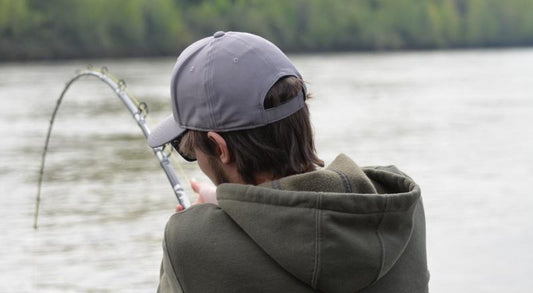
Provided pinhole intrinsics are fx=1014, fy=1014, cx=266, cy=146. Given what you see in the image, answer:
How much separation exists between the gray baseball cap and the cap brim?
82 millimetres

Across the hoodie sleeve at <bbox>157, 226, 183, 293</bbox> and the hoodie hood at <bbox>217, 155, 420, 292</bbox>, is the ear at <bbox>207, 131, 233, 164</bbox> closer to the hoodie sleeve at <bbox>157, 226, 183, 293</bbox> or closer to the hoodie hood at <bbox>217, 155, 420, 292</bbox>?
the hoodie hood at <bbox>217, 155, 420, 292</bbox>

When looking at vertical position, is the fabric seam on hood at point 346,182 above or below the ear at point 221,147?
below

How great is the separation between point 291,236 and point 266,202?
70 mm

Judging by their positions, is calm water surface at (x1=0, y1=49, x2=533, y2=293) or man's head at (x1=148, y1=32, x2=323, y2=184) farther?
calm water surface at (x1=0, y1=49, x2=533, y2=293)

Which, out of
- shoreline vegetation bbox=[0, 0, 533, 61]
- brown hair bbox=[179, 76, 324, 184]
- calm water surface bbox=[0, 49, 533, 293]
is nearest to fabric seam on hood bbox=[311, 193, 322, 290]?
brown hair bbox=[179, 76, 324, 184]

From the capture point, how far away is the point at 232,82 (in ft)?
5.62

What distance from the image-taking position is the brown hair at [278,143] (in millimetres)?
1716

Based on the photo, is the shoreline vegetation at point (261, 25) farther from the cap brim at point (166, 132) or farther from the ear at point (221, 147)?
the ear at point (221, 147)

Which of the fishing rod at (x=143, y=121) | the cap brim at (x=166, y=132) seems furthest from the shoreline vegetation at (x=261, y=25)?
the cap brim at (x=166, y=132)

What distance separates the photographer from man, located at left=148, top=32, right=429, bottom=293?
1.65 metres

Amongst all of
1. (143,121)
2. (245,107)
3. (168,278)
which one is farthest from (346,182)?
(143,121)

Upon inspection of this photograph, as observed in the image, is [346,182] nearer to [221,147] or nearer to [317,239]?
[317,239]

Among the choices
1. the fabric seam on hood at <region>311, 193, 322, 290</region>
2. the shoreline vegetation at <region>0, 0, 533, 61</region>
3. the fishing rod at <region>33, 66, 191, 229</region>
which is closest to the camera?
the fabric seam on hood at <region>311, 193, 322, 290</region>

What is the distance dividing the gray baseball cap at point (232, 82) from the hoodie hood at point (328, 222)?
0.12 meters
